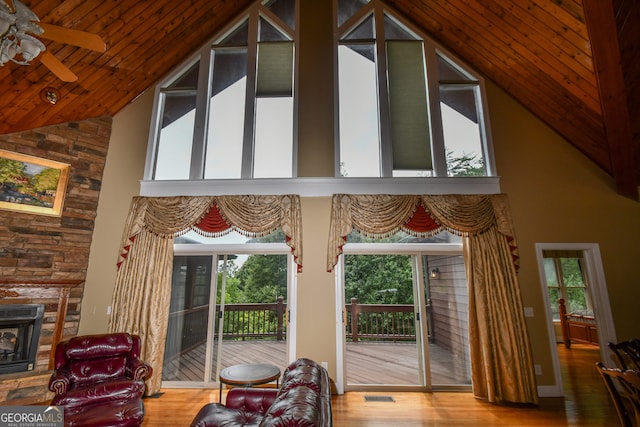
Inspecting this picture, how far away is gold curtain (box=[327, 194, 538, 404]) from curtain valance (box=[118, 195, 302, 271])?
605 millimetres

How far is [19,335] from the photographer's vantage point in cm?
357

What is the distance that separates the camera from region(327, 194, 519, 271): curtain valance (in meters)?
3.95

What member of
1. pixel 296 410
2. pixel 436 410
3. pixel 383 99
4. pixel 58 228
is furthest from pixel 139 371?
pixel 383 99

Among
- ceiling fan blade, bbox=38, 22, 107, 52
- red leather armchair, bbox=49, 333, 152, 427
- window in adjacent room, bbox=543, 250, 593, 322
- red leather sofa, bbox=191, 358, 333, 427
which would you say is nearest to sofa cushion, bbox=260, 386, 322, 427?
red leather sofa, bbox=191, 358, 333, 427

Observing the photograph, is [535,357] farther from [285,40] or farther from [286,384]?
[285,40]

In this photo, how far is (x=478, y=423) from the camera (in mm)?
3105

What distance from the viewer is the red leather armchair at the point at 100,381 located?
2604 millimetres

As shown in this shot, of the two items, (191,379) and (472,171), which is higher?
(472,171)

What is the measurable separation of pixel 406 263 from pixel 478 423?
1.94 m

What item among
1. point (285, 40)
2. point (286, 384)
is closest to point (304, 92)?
point (285, 40)

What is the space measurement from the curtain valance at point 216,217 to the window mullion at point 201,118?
548 mm

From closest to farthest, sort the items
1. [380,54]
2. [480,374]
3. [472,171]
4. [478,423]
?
[478,423] → [480,374] → [472,171] → [380,54]

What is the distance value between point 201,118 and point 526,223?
5.07 meters

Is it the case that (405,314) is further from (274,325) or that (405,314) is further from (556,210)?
(556,210)
